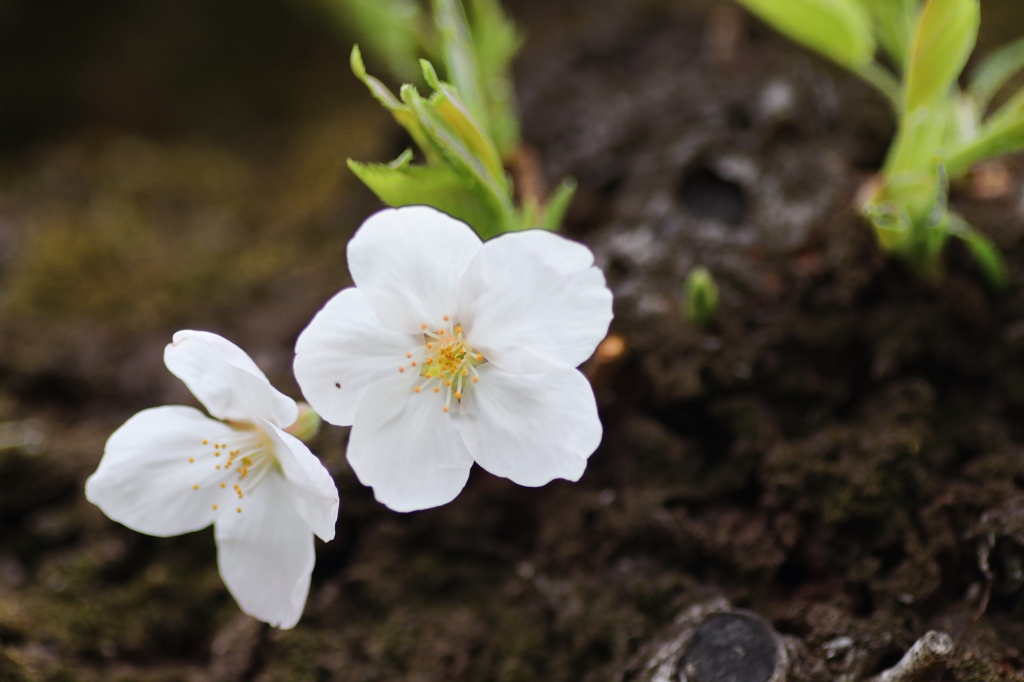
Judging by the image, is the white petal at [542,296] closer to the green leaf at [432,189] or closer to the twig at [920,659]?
the green leaf at [432,189]

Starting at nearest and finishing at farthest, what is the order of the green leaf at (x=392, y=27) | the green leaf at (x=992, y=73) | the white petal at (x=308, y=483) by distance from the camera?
the white petal at (x=308, y=483) < the green leaf at (x=992, y=73) < the green leaf at (x=392, y=27)

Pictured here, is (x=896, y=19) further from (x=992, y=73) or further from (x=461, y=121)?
(x=461, y=121)

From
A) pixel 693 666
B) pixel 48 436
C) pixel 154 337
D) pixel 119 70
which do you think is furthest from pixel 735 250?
pixel 119 70

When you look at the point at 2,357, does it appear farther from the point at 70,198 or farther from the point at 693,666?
the point at 693,666

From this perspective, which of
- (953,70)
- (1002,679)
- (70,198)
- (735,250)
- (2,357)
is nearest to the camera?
(1002,679)

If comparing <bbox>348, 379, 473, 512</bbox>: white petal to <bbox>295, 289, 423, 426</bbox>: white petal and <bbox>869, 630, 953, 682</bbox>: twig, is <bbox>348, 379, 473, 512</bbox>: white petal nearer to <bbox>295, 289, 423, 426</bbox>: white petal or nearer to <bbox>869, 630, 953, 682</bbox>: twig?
<bbox>295, 289, 423, 426</bbox>: white petal

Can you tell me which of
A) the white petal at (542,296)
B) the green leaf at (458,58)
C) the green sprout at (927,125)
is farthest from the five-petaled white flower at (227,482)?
the green sprout at (927,125)

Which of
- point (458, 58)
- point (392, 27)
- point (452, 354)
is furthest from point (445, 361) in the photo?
point (392, 27)
